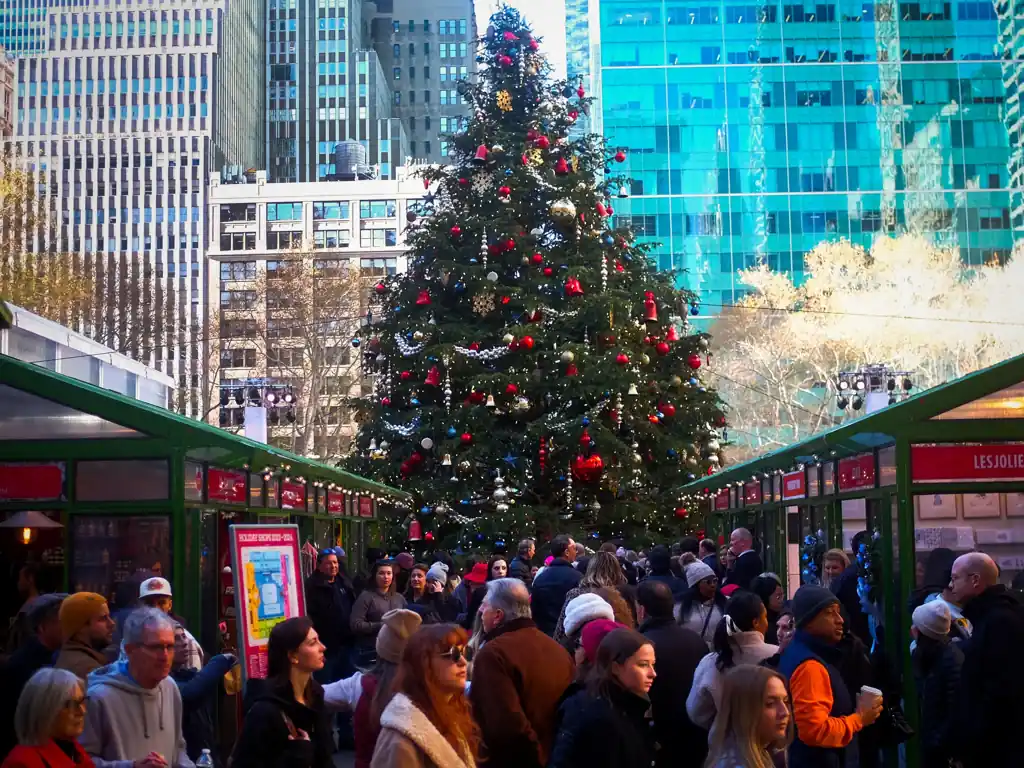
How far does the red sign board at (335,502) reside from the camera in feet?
71.8

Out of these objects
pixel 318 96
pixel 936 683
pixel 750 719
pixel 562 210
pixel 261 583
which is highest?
pixel 318 96

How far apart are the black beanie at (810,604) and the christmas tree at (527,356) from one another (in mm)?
18572

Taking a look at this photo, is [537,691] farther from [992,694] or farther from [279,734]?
[992,694]

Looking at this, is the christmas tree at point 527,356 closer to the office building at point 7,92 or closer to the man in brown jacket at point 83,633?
the man in brown jacket at point 83,633

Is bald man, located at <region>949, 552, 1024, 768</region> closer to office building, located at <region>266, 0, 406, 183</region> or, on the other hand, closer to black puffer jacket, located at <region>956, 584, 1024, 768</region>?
black puffer jacket, located at <region>956, 584, 1024, 768</region>

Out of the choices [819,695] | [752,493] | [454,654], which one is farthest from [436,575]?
[454,654]

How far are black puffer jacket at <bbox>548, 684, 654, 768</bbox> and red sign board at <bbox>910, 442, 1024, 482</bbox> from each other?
667 centimetres

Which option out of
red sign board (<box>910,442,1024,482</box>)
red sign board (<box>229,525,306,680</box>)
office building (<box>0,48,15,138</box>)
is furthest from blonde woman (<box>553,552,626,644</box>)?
office building (<box>0,48,15,138</box>)

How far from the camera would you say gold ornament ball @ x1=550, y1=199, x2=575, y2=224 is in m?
27.4

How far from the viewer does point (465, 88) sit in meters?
30.5

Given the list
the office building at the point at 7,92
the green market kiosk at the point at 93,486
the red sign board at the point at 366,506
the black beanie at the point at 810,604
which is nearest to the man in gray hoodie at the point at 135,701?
the black beanie at the point at 810,604

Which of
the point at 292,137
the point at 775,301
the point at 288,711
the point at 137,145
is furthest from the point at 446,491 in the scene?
the point at 292,137

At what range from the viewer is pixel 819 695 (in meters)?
6.75

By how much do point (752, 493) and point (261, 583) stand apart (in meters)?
14.0
